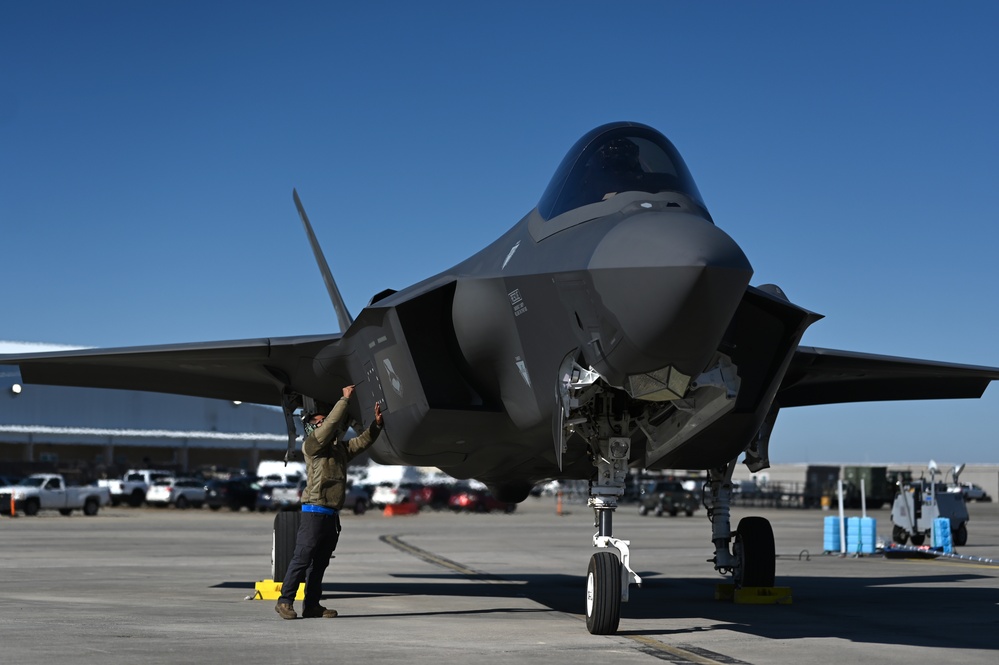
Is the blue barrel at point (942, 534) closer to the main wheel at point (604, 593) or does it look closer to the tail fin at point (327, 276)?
the tail fin at point (327, 276)

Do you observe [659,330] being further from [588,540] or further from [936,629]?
[588,540]

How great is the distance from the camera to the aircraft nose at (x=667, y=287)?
6707 mm

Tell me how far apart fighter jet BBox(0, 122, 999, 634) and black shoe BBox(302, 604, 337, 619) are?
1.52m

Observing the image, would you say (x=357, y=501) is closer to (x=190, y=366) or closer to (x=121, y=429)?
(x=190, y=366)

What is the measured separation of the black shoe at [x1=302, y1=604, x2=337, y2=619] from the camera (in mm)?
9906

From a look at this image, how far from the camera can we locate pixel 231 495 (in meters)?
46.1

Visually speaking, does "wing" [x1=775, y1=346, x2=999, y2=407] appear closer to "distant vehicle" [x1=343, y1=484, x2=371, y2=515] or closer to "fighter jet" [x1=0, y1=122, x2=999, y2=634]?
"fighter jet" [x1=0, y1=122, x2=999, y2=634]

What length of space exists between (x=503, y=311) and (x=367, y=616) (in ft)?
10.9

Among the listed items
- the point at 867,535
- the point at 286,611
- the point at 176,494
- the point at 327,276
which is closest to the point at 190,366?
the point at 327,276

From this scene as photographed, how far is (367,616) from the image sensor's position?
399 inches

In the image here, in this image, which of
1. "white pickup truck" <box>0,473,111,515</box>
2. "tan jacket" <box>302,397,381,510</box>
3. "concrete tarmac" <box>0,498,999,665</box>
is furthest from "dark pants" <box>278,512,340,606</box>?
"white pickup truck" <box>0,473,111,515</box>

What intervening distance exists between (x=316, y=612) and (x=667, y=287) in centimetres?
499

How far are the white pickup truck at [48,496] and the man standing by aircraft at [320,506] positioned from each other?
33390 millimetres

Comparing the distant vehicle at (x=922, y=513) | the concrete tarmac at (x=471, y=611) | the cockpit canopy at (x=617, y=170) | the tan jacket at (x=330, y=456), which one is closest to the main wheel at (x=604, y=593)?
the concrete tarmac at (x=471, y=611)
